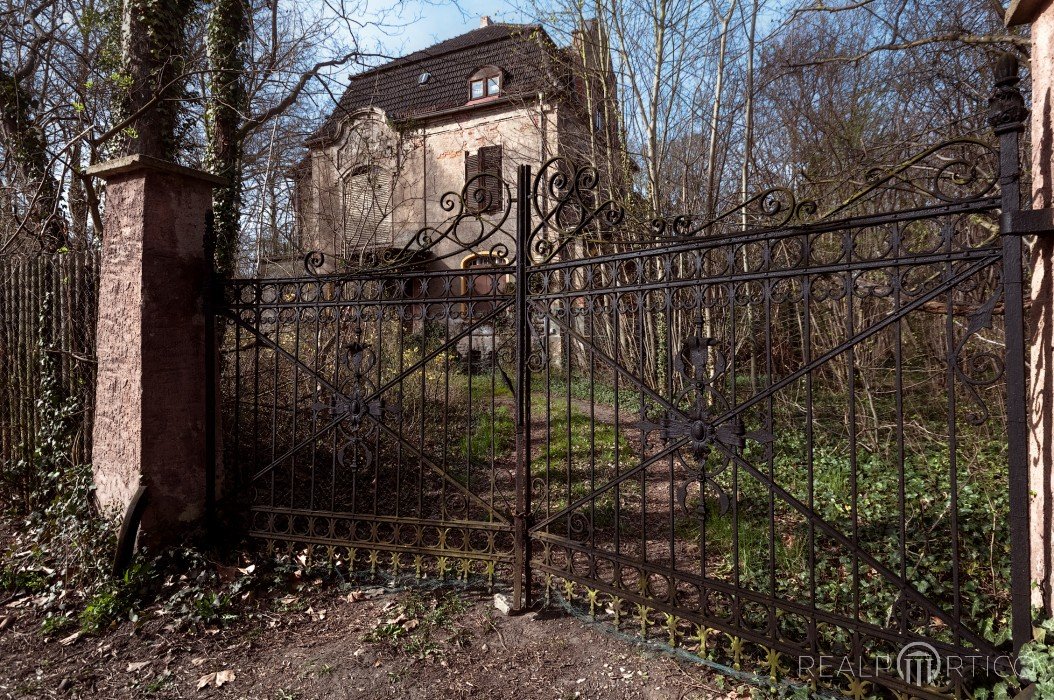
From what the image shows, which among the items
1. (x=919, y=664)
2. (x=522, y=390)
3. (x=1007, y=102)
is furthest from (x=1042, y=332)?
(x=522, y=390)

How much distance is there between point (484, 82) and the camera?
1764cm

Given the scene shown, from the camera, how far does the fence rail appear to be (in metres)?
4.62

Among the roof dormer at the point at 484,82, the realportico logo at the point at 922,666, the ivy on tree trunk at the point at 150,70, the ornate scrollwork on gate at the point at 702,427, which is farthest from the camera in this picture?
the roof dormer at the point at 484,82

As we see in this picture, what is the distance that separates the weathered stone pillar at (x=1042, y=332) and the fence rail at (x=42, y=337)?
19.2 ft

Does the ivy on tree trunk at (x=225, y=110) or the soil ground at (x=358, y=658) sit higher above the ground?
the ivy on tree trunk at (x=225, y=110)

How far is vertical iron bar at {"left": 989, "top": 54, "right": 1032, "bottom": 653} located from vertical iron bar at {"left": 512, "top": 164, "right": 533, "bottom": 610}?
2.21 meters

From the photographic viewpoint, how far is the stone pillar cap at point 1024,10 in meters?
Answer: 2.32

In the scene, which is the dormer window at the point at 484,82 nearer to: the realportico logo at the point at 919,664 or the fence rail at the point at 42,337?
the fence rail at the point at 42,337

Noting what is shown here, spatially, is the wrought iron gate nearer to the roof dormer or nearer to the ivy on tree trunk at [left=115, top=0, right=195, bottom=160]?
the ivy on tree trunk at [left=115, top=0, right=195, bottom=160]

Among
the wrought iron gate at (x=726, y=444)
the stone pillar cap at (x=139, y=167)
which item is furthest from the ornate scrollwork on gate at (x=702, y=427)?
the stone pillar cap at (x=139, y=167)

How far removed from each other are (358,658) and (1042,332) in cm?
345

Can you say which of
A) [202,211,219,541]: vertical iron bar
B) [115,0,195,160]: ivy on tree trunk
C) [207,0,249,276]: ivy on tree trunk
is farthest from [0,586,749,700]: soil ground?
[115,0,195,160]: ivy on tree trunk

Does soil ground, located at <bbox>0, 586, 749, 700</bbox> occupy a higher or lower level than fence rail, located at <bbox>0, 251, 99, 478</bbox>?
lower

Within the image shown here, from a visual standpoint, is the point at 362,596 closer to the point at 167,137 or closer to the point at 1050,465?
the point at 1050,465
